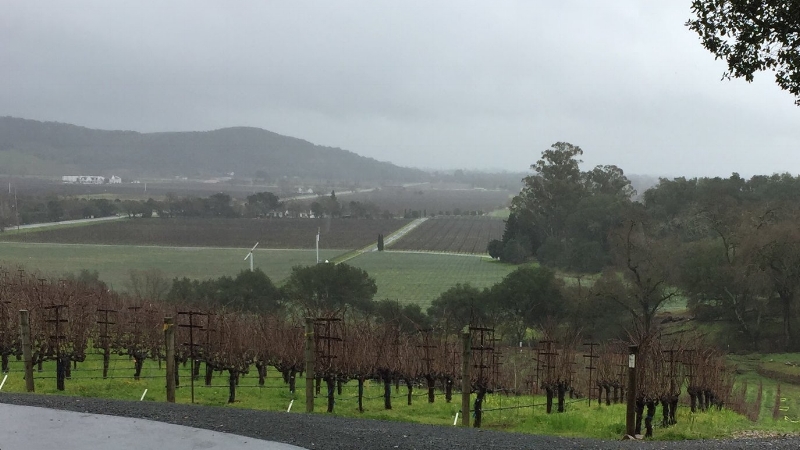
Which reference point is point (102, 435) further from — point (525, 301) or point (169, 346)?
point (525, 301)

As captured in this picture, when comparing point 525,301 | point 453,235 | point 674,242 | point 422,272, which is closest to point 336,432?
point 525,301

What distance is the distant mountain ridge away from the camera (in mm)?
70812

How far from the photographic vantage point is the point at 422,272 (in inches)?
1690

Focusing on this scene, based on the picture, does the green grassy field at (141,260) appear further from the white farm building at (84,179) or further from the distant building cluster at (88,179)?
the white farm building at (84,179)

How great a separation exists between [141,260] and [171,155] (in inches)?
1277

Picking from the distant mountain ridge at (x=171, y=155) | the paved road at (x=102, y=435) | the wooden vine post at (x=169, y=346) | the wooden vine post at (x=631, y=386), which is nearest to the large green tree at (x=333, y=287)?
the wooden vine post at (x=169, y=346)

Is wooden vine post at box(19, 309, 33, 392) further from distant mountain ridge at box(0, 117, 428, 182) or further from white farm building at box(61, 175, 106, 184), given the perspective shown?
distant mountain ridge at box(0, 117, 428, 182)

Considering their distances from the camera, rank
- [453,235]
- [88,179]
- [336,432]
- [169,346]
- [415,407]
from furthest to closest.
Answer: [88,179] < [453,235] < [415,407] < [169,346] < [336,432]

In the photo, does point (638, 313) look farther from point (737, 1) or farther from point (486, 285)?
point (737, 1)

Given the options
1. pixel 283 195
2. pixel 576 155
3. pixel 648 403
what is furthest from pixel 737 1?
pixel 283 195

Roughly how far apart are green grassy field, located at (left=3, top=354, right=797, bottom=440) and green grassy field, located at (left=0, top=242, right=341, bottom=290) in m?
15.3

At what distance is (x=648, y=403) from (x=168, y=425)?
28.0 feet

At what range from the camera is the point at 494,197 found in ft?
204

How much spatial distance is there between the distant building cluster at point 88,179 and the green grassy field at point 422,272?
27859mm
